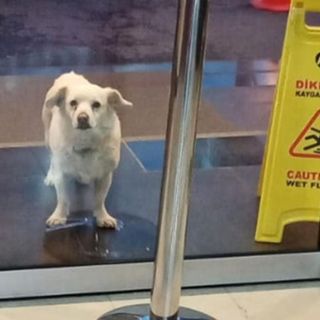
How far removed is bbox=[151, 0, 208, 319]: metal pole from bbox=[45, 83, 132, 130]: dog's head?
0.96 feet

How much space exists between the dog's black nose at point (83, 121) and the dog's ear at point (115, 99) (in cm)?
7

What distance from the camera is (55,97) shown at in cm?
203

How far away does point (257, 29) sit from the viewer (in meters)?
2.10

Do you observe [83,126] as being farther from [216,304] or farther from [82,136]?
[216,304]

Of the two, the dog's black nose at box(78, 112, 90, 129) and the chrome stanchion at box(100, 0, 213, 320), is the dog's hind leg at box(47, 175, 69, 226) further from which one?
the chrome stanchion at box(100, 0, 213, 320)

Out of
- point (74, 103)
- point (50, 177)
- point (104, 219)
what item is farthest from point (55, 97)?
point (104, 219)

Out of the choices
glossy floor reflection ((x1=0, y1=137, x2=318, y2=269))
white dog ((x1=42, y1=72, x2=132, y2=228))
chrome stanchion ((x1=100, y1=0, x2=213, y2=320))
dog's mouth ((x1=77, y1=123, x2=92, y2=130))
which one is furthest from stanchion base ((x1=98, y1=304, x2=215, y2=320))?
dog's mouth ((x1=77, y1=123, x2=92, y2=130))

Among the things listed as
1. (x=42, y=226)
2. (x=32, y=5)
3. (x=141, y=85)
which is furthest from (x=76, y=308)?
(x=32, y=5)

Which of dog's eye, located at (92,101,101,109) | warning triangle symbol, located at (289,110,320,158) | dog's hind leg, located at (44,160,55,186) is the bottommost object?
dog's hind leg, located at (44,160,55,186)

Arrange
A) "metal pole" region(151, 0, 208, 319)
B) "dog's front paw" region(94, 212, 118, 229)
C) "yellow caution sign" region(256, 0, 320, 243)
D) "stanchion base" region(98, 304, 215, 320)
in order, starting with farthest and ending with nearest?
"dog's front paw" region(94, 212, 118, 229)
"yellow caution sign" region(256, 0, 320, 243)
"stanchion base" region(98, 304, 215, 320)
"metal pole" region(151, 0, 208, 319)

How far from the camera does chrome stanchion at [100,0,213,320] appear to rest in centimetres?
167

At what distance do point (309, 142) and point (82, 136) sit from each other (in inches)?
20.0

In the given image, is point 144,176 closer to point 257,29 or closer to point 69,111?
point 69,111

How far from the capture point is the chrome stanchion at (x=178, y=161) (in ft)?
5.49
